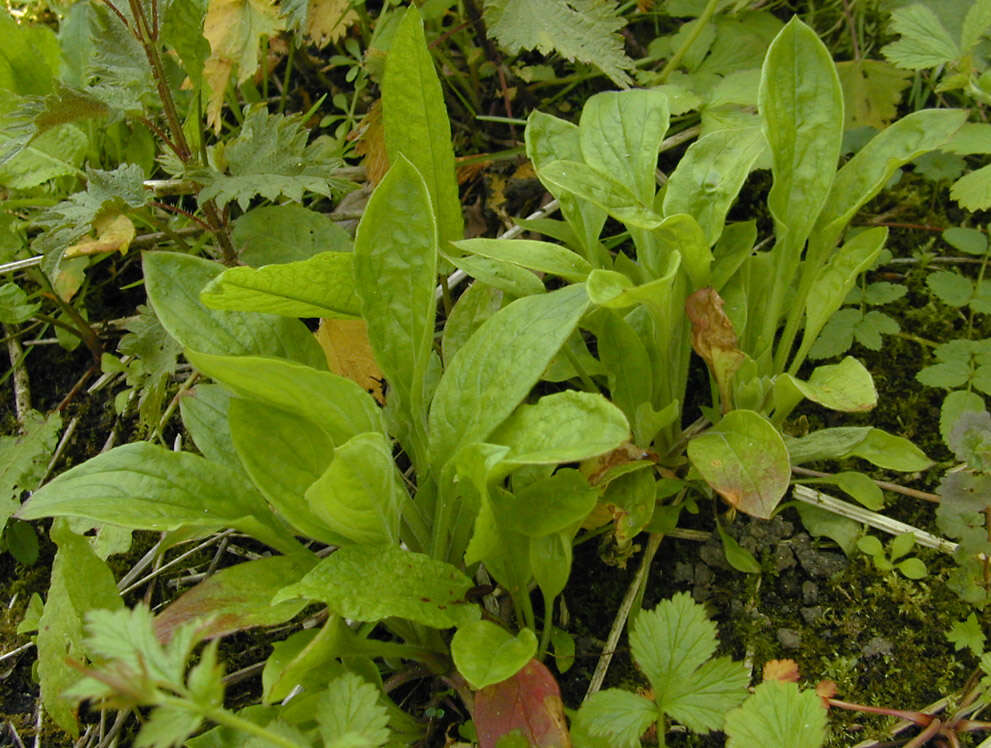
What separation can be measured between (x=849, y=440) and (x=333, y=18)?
130 cm

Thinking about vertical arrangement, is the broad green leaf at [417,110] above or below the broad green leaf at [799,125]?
above

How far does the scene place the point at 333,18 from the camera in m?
1.81

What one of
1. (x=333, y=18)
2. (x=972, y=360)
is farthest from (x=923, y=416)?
(x=333, y=18)

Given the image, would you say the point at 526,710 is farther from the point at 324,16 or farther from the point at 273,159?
the point at 324,16

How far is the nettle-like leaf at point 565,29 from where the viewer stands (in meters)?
1.67

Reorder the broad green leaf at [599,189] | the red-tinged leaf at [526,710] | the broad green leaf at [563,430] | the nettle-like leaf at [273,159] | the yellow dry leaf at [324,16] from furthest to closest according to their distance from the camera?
the yellow dry leaf at [324,16]
the nettle-like leaf at [273,159]
the broad green leaf at [599,189]
the red-tinged leaf at [526,710]
the broad green leaf at [563,430]

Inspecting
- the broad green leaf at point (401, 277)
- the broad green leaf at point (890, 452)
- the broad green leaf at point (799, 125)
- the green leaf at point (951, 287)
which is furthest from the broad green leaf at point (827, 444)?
the broad green leaf at point (401, 277)

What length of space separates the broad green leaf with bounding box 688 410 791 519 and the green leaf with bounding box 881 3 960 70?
79 cm

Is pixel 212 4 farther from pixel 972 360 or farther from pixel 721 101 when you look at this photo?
pixel 972 360

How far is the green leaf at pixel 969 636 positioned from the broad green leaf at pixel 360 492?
2.82ft

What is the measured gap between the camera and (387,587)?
113cm

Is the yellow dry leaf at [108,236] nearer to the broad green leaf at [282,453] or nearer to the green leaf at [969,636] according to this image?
the broad green leaf at [282,453]

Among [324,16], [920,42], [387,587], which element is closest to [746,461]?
[387,587]

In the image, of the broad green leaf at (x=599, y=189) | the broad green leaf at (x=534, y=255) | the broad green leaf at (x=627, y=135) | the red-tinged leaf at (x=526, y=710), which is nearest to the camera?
the red-tinged leaf at (x=526, y=710)
